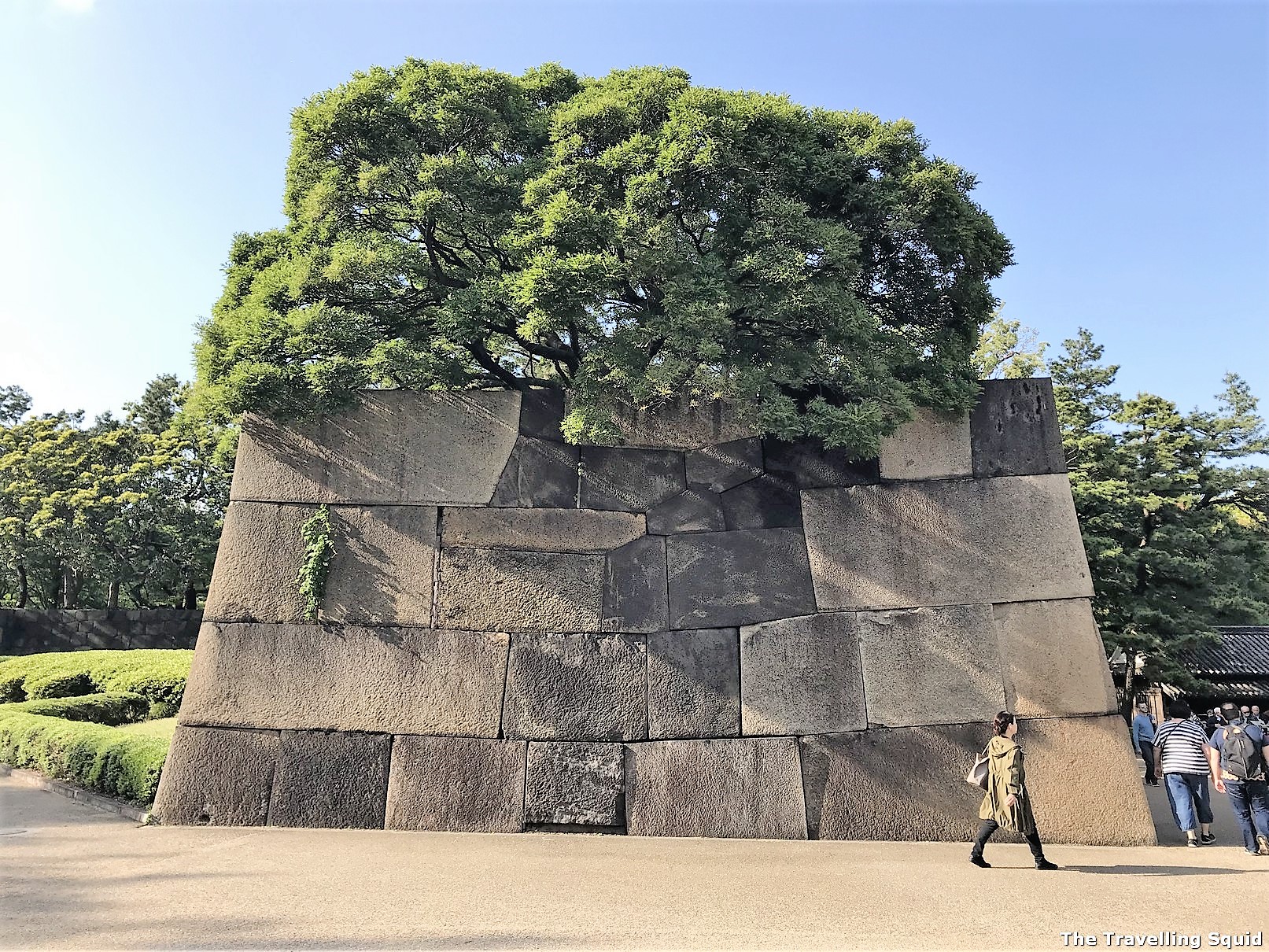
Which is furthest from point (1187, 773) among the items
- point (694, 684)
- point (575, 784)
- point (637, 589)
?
point (575, 784)

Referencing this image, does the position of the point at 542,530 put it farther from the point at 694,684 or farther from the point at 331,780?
the point at 331,780

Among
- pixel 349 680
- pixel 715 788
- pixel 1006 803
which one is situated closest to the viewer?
pixel 1006 803

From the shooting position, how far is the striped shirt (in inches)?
322

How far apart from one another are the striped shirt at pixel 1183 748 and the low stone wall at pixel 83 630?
86.1ft

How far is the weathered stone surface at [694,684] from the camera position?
7.59 meters

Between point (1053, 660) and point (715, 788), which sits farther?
point (1053, 660)

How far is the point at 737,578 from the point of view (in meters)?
7.98

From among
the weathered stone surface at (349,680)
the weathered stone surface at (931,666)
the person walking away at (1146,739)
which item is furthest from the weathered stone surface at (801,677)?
the person walking away at (1146,739)

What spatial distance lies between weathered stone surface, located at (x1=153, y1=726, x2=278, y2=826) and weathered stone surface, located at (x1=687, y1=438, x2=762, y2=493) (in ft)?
17.1

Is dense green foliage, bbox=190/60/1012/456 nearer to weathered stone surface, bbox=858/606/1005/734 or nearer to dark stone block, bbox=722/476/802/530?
dark stone block, bbox=722/476/802/530

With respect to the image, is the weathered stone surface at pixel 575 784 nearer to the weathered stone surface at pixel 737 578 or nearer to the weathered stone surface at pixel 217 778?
the weathered stone surface at pixel 737 578

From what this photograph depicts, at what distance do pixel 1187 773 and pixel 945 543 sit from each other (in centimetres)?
365

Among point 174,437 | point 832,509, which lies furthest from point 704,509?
point 174,437

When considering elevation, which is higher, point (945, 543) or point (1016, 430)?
point (1016, 430)
